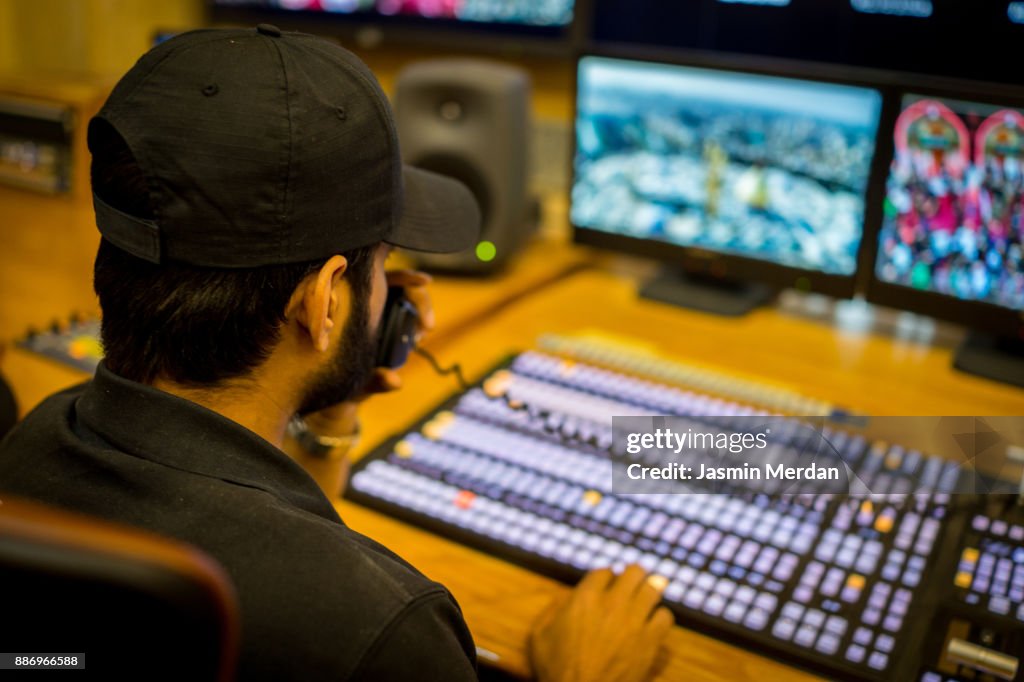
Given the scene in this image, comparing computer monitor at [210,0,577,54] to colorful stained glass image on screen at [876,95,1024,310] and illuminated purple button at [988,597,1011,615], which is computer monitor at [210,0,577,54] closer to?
colorful stained glass image on screen at [876,95,1024,310]

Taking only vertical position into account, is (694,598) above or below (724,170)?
below

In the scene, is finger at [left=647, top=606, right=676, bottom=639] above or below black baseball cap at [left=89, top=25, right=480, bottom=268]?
below

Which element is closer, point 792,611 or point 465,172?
point 792,611

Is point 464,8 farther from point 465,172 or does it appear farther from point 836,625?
point 836,625

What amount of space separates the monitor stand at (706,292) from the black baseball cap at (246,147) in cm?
103

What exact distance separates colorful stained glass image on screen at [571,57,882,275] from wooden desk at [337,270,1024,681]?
0.14 meters

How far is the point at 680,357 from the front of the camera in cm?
158

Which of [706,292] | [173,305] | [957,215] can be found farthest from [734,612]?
[706,292]

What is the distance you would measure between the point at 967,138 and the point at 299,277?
108cm

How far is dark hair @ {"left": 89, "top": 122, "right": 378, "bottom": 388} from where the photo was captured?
80 cm

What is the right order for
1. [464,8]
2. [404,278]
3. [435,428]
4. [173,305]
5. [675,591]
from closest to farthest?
[173,305] → [675,591] → [404,278] → [435,428] → [464,8]

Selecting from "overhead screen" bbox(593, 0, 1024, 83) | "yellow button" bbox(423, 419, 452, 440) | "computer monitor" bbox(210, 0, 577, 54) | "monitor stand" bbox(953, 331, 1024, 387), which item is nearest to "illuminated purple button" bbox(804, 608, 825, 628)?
"yellow button" bbox(423, 419, 452, 440)

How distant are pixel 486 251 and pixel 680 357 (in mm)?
474

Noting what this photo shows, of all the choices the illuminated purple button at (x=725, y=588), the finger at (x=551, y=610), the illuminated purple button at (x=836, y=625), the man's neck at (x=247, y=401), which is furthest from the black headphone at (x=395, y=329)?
the illuminated purple button at (x=836, y=625)
